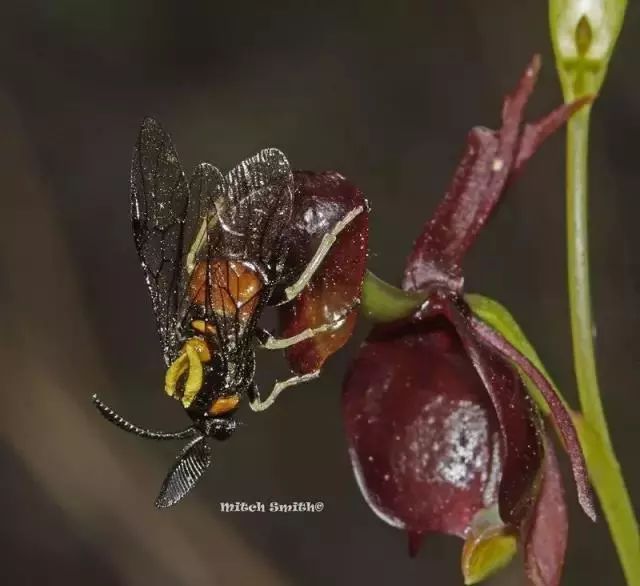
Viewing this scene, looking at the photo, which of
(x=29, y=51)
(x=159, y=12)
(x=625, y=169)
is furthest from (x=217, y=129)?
(x=625, y=169)

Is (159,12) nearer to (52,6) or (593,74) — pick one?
(52,6)

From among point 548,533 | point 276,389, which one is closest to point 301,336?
point 276,389

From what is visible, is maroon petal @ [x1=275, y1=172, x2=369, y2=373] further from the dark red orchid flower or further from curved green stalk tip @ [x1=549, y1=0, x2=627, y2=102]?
curved green stalk tip @ [x1=549, y1=0, x2=627, y2=102]

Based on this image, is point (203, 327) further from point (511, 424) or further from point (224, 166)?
point (224, 166)

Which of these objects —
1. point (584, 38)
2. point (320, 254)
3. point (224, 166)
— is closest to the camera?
point (320, 254)

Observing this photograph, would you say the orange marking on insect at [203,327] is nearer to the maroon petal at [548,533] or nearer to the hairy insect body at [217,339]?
the hairy insect body at [217,339]

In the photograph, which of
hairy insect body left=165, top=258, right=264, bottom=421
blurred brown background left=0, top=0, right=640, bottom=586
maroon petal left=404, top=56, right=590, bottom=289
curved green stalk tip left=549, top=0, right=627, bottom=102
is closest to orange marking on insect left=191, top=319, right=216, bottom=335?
hairy insect body left=165, top=258, right=264, bottom=421

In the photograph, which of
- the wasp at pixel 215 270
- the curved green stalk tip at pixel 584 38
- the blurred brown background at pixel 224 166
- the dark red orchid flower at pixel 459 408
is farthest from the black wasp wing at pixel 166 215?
the blurred brown background at pixel 224 166
